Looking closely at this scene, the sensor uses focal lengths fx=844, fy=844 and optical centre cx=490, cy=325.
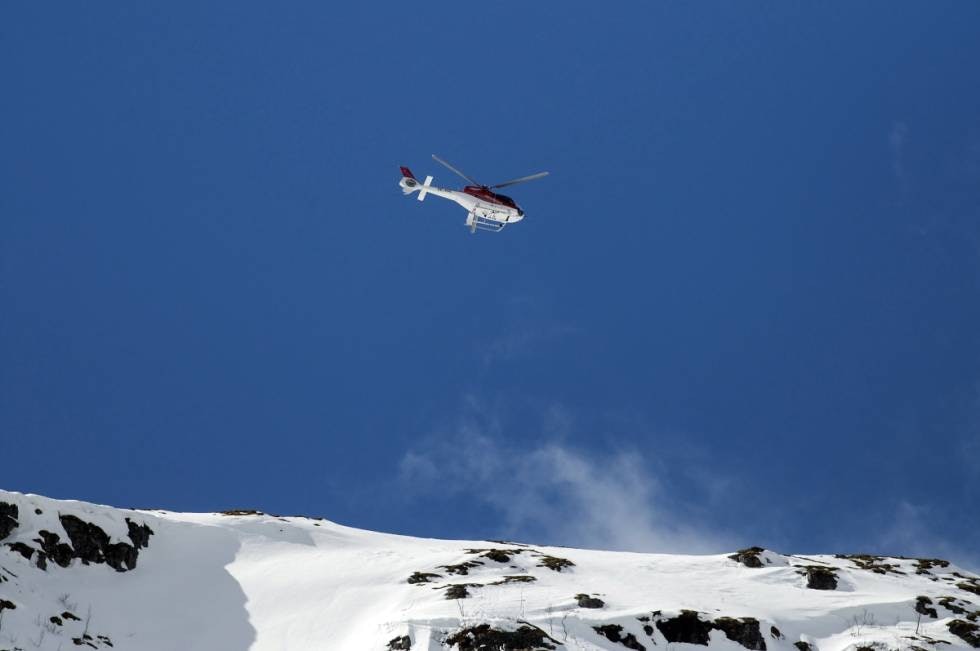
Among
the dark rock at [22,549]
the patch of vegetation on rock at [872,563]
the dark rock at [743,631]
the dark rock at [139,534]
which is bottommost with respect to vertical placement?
the dark rock at [22,549]

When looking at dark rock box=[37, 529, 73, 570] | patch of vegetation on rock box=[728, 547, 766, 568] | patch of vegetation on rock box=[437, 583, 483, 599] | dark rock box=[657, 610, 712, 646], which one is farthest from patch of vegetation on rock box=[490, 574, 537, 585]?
dark rock box=[37, 529, 73, 570]

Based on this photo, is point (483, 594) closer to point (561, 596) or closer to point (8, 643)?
point (561, 596)

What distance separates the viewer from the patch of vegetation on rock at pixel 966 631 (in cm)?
2763

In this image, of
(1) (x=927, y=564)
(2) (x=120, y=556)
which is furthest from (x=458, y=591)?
(1) (x=927, y=564)

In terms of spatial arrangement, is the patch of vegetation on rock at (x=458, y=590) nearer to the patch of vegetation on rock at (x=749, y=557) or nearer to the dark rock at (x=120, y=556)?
the dark rock at (x=120, y=556)

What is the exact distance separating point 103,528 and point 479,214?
41.6m

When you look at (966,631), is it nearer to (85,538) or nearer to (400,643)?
(400,643)

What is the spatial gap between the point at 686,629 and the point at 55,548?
20896mm

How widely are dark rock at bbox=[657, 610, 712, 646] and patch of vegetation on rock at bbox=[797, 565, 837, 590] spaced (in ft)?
32.7

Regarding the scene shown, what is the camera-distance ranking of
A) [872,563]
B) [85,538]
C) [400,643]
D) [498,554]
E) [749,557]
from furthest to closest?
[872,563] → [749,557] → [498,554] → [85,538] → [400,643]

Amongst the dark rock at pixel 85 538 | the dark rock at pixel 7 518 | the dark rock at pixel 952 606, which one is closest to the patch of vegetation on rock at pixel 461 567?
the dark rock at pixel 85 538

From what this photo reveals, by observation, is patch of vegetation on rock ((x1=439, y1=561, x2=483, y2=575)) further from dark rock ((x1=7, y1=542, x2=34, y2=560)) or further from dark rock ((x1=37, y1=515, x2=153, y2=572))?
dark rock ((x1=7, y1=542, x2=34, y2=560))

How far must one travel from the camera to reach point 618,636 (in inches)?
968

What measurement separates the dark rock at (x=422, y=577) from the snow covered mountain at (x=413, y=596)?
0.30 ft
